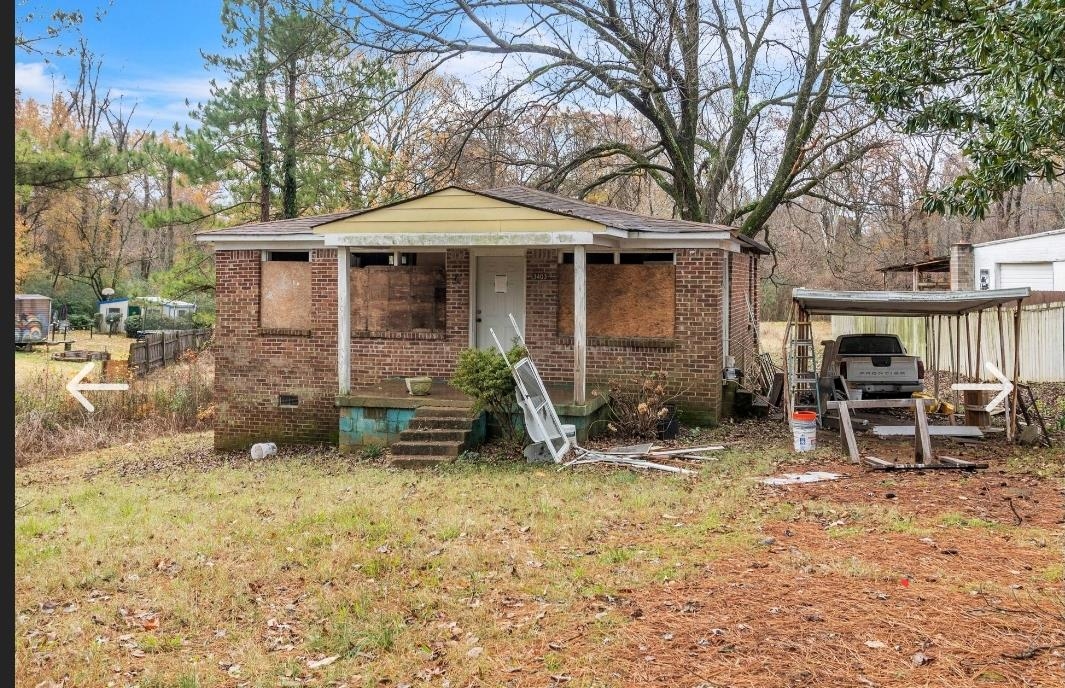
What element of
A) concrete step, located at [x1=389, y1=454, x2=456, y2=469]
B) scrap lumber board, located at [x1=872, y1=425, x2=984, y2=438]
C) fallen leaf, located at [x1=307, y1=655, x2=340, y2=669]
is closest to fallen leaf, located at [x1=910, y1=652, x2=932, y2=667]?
fallen leaf, located at [x1=307, y1=655, x2=340, y2=669]

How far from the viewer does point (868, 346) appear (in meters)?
13.8

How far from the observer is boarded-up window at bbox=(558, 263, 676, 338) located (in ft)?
44.7

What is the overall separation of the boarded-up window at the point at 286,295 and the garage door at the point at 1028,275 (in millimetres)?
18499

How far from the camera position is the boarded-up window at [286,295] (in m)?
14.6

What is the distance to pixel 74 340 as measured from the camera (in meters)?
1.80

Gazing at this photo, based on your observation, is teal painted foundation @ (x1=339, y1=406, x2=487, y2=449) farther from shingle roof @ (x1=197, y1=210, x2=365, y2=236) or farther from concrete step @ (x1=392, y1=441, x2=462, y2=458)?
shingle roof @ (x1=197, y1=210, x2=365, y2=236)

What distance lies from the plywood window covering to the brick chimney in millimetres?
15341

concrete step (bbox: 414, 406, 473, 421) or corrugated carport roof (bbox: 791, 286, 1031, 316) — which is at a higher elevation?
corrugated carport roof (bbox: 791, 286, 1031, 316)

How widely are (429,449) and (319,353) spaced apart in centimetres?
402

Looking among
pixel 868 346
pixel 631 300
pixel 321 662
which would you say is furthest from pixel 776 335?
pixel 321 662

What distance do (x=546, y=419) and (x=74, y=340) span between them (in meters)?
9.94

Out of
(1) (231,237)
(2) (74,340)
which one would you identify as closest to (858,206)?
(1) (231,237)

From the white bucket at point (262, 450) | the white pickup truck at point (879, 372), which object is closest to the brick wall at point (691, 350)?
the white pickup truck at point (879, 372)

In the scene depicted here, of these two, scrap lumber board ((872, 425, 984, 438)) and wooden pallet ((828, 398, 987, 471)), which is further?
scrap lumber board ((872, 425, 984, 438))
